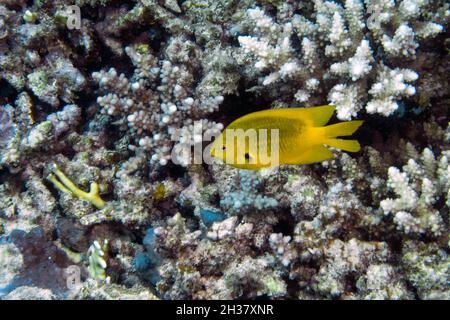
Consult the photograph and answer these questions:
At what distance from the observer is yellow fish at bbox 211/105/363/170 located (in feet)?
7.37

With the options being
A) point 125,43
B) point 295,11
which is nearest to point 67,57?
point 125,43

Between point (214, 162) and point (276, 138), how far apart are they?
1.14 meters

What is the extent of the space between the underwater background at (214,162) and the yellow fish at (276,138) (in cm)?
69

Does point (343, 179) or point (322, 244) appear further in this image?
point (343, 179)

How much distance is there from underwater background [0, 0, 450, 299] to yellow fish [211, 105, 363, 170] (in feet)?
2.27

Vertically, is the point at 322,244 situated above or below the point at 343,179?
below

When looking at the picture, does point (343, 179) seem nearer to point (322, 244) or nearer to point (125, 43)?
point (322, 244)

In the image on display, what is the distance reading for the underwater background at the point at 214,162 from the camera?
9.03 feet

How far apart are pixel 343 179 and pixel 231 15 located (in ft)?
6.17

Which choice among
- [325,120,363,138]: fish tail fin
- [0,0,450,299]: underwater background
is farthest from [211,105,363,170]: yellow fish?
Answer: [0,0,450,299]: underwater background

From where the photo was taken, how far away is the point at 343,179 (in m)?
3.13

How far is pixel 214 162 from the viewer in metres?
3.33

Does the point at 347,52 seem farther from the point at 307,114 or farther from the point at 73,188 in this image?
the point at 73,188

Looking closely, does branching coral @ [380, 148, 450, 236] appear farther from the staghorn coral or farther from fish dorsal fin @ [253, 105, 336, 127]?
fish dorsal fin @ [253, 105, 336, 127]
